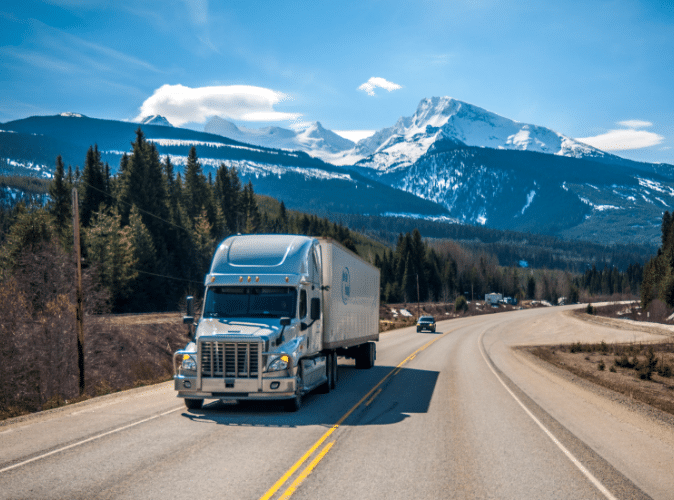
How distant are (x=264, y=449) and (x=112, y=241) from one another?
53.5m

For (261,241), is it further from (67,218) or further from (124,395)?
(67,218)

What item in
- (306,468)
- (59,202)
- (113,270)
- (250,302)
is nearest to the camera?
(306,468)

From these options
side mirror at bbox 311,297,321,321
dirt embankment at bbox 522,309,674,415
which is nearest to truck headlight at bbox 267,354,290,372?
side mirror at bbox 311,297,321,321

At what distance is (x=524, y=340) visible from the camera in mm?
54188

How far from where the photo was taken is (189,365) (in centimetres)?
1304

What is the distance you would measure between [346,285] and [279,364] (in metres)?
6.96

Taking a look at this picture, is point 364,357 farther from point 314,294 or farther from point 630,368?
point 630,368

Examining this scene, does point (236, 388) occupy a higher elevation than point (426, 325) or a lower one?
higher

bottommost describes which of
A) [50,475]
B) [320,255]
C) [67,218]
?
[50,475]

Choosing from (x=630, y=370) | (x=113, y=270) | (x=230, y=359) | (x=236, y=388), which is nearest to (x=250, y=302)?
(x=230, y=359)

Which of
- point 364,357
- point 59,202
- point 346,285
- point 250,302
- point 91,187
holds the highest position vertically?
point 91,187

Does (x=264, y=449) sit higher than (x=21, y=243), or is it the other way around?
(x=21, y=243)

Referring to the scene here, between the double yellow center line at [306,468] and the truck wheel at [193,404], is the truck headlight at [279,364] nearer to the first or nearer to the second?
the double yellow center line at [306,468]

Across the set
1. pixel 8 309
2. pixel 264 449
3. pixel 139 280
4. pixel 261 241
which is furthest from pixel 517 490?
pixel 139 280
